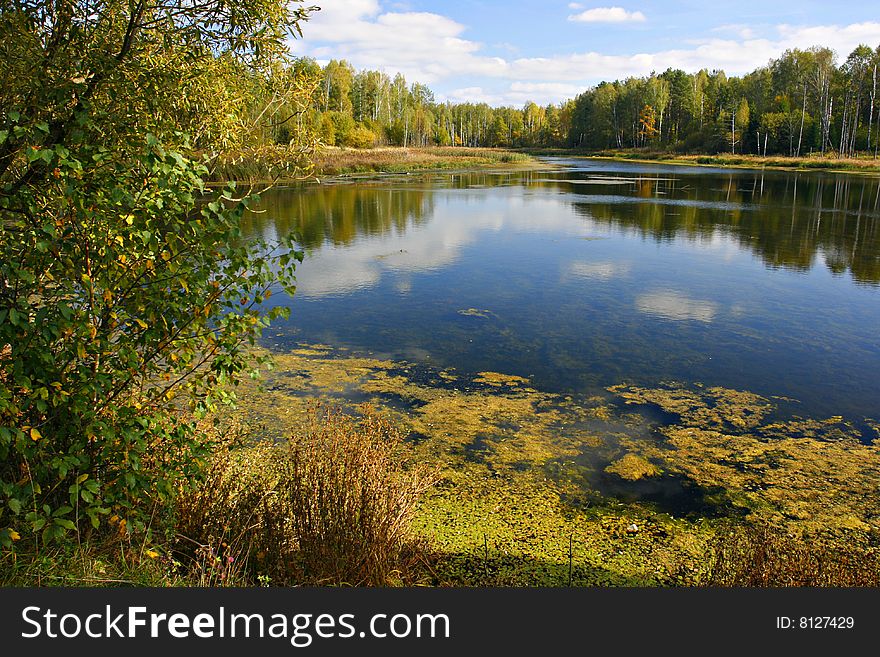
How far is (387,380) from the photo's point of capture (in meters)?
9.16

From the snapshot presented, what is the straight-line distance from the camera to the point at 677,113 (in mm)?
87250

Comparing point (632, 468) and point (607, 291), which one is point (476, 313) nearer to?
point (607, 291)

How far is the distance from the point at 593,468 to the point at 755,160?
215 feet

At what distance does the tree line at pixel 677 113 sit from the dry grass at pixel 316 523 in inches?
1584

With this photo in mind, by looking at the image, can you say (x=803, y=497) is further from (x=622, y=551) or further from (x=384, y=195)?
(x=384, y=195)

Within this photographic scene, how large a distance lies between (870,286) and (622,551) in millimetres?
13295

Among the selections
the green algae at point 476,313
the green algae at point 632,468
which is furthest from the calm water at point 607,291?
the green algae at point 632,468

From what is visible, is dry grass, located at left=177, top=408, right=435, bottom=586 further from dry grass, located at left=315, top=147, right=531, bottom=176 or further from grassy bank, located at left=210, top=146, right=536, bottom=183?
dry grass, located at left=315, top=147, right=531, bottom=176

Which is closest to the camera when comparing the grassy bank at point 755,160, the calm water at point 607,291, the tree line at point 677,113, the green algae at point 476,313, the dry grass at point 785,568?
the dry grass at point 785,568

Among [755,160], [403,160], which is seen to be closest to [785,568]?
[403,160]

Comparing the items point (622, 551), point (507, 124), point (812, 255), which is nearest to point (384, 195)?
point (812, 255)

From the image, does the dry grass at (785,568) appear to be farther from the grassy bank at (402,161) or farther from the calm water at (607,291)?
the grassy bank at (402,161)

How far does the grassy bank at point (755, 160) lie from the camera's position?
53.5m

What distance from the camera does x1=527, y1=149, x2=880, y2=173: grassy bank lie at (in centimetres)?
5347
